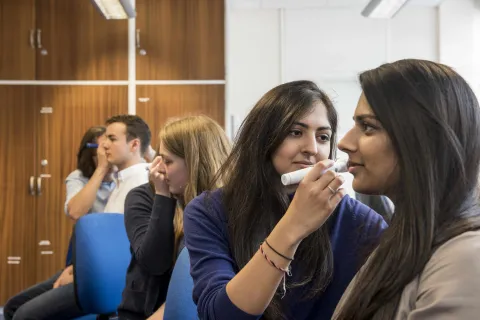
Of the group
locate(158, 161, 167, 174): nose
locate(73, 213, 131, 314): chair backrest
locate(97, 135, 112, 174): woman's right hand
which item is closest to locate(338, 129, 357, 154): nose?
locate(158, 161, 167, 174): nose

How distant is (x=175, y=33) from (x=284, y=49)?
54.7 inches

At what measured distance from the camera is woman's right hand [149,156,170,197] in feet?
6.38

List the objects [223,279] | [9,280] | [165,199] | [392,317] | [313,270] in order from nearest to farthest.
Result: [392,317], [223,279], [313,270], [165,199], [9,280]

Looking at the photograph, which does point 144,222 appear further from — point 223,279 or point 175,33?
point 175,33

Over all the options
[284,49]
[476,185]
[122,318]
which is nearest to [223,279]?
[476,185]

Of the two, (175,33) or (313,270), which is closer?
(313,270)

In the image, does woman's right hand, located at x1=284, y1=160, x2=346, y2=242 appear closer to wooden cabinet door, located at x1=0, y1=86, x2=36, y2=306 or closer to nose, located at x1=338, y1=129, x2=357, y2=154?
nose, located at x1=338, y1=129, x2=357, y2=154

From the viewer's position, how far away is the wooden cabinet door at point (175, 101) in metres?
4.73

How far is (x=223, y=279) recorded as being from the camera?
115 cm

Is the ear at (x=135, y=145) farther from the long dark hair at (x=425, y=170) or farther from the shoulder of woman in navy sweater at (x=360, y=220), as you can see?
the long dark hair at (x=425, y=170)

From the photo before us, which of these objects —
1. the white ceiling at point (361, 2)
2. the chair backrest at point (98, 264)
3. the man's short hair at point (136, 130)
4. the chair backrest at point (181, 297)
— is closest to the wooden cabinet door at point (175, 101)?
the man's short hair at point (136, 130)

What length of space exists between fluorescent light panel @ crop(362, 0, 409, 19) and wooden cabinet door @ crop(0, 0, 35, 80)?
270cm

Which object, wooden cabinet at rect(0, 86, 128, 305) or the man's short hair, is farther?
wooden cabinet at rect(0, 86, 128, 305)

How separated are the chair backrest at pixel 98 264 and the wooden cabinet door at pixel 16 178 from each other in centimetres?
261
